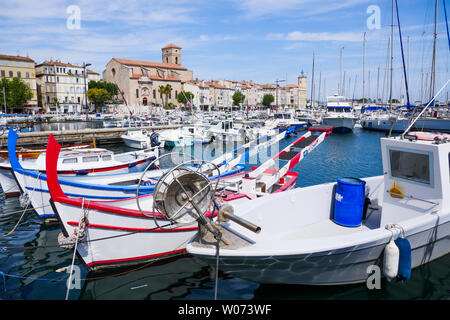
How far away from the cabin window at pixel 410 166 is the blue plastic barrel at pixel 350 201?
2.99 ft

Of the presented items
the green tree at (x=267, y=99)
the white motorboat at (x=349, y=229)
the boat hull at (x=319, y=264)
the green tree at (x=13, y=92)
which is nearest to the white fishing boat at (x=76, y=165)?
the white motorboat at (x=349, y=229)

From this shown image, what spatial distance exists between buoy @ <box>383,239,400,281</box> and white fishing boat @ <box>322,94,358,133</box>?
45.5m

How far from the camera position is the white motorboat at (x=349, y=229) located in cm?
521

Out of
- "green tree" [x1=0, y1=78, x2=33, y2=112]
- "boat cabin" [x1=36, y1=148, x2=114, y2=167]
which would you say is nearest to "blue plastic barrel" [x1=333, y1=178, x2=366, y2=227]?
"boat cabin" [x1=36, y1=148, x2=114, y2=167]

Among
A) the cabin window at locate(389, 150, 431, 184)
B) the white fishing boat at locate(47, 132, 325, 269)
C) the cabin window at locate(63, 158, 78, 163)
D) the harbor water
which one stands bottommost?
the harbor water

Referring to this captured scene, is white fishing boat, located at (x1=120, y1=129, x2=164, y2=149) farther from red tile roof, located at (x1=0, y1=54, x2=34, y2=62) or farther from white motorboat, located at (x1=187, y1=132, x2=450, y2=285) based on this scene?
red tile roof, located at (x1=0, y1=54, x2=34, y2=62)

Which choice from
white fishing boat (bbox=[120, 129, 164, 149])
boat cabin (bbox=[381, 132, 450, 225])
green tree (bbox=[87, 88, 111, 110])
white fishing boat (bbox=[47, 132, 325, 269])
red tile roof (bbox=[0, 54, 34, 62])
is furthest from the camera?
green tree (bbox=[87, 88, 111, 110])

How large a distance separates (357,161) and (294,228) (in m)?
21.2

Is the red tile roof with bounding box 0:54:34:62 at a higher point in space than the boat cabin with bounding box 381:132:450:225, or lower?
higher

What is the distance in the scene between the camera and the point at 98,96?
87.2 meters

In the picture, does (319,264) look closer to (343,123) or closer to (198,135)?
(198,135)

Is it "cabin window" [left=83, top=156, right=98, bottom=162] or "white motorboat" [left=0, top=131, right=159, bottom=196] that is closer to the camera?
"white motorboat" [left=0, top=131, right=159, bottom=196]

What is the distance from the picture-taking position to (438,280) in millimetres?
6980

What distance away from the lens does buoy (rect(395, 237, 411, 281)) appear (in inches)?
217
